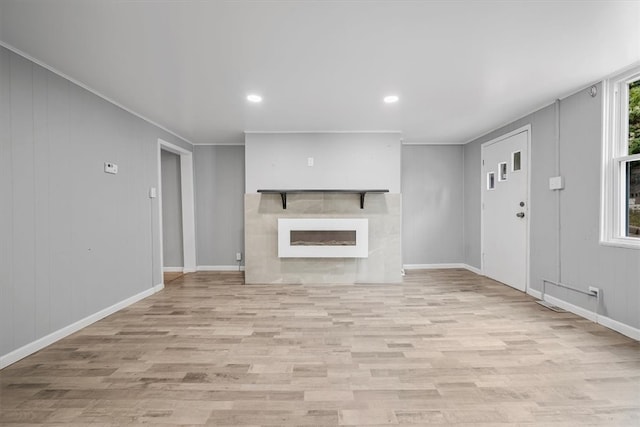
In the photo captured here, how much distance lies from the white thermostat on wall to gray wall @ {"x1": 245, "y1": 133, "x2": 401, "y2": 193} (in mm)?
1771

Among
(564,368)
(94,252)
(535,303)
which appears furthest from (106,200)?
(535,303)

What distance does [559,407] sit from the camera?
5.45ft

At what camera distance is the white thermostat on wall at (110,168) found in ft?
10.2

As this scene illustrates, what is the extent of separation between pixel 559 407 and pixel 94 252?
4041 mm

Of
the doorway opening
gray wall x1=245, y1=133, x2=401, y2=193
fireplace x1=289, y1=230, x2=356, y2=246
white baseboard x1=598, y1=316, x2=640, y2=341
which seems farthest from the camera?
the doorway opening

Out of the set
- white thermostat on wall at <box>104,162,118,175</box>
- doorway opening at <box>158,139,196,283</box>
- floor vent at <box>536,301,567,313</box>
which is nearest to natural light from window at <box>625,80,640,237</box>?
floor vent at <box>536,301,567,313</box>

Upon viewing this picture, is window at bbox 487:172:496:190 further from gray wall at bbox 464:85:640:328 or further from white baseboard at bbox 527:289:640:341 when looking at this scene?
white baseboard at bbox 527:289:640:341

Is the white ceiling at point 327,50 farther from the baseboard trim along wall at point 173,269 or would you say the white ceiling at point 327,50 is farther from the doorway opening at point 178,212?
the baseboard trim along wall at point 173,269

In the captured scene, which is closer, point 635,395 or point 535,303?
point 635,395

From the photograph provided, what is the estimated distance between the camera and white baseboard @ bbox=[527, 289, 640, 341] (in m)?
2.49

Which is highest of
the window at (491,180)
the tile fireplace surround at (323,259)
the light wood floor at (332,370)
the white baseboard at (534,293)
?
the window at (491,180)

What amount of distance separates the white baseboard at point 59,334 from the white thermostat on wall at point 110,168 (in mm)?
1527

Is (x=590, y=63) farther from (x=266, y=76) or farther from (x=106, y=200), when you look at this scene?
(x=106, y=200)

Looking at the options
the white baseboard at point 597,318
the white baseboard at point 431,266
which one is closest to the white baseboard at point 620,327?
the white baseboard at point 597,318
